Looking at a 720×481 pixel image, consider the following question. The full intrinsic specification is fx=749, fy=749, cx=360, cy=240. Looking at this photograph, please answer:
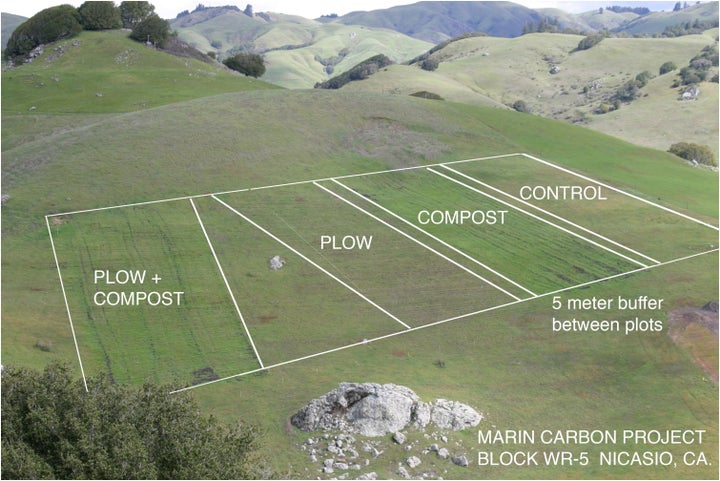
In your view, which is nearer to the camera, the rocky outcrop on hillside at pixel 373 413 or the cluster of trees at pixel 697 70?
the rocky outcrop on hillside at pixel 373 413

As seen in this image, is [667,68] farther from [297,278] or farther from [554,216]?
[297,278]

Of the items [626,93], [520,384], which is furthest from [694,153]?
[626,93]

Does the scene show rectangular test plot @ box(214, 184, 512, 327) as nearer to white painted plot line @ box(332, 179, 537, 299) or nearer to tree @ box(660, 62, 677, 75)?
white painted plot line @ box(332, 179, 537, 299)

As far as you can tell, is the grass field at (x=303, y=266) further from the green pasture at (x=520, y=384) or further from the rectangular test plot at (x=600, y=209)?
the green pasture at (x=520, y=384)

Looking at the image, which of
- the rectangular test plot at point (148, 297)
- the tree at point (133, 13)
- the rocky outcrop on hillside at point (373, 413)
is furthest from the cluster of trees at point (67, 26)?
the rocky outcrop on hillside at point (373, 413)

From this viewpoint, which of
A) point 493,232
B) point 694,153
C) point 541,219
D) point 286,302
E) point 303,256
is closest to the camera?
point 286,302

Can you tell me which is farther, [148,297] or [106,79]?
[106,79]

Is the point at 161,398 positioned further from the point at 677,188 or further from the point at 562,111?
the point at 562,111
